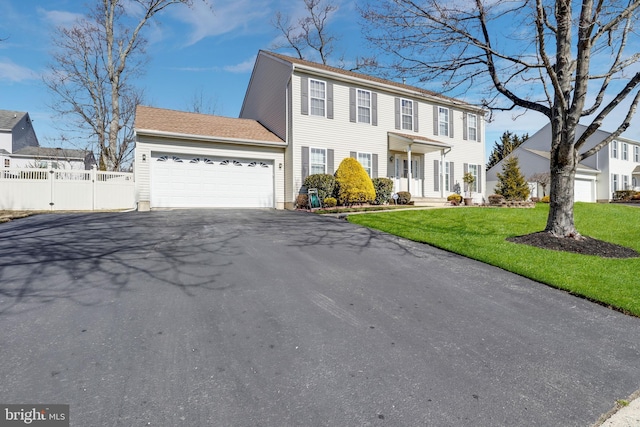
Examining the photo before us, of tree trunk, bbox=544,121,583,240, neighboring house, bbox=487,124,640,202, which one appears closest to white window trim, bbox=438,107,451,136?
tree trunk, bbox=544,121,583,240

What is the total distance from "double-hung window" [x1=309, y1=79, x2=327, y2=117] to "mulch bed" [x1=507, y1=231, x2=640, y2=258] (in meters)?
10.2

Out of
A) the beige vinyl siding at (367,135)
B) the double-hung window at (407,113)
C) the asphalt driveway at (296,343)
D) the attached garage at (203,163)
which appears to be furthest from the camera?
the double-hung window at (407,113)

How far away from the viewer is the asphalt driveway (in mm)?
2143

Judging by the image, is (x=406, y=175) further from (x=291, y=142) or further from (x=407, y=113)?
(x=291, y=142)

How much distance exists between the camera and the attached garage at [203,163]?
12.6 metres

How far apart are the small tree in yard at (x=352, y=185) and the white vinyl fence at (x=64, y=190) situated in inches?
332

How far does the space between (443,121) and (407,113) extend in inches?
104

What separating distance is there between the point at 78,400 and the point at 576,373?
12.0 feet

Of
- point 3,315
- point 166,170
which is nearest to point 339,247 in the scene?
point 3,315

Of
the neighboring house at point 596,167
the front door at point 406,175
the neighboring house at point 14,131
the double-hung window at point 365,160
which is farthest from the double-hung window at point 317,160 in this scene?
the neighboring house at point 14,131

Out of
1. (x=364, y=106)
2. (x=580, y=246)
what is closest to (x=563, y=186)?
(x=580, y=246)

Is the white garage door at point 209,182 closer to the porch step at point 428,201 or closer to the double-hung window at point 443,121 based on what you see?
the porch step at point 428,201

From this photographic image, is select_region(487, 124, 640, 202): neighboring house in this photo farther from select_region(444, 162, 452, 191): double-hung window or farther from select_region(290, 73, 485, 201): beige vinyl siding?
select_region(444, 162, 452, 191): double-hung window

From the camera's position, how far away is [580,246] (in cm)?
661
